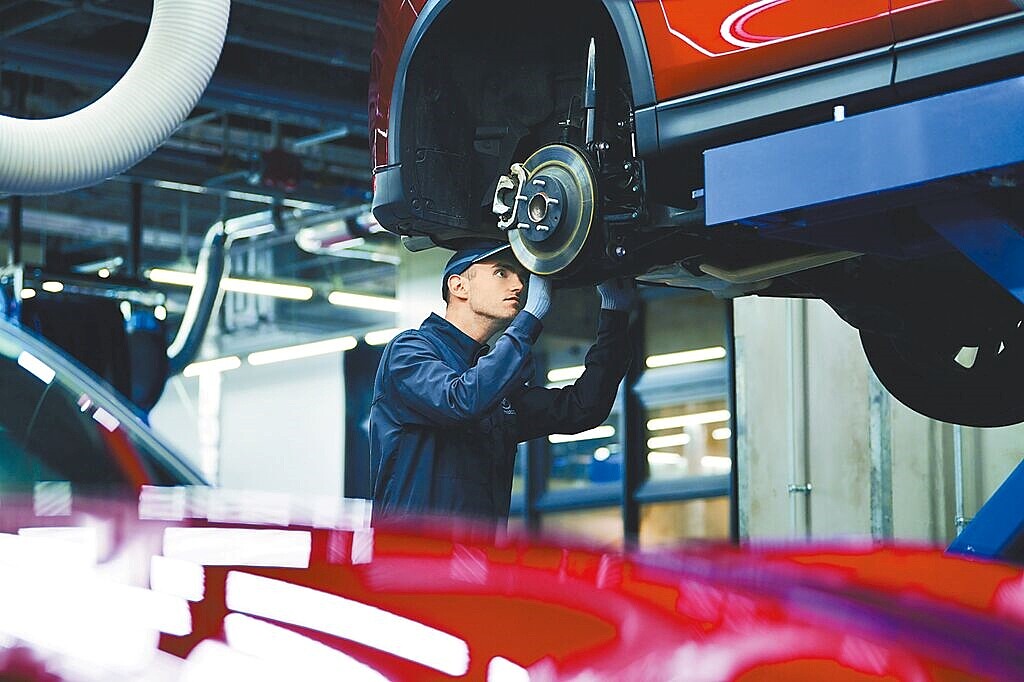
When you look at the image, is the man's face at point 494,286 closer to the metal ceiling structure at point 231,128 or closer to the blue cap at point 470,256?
the blue cap at point 470,256

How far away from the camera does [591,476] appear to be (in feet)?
36.9

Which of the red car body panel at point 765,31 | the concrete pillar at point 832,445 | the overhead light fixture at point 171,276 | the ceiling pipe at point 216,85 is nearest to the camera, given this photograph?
the red car body panel at point 765,31

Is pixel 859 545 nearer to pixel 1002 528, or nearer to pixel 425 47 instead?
pixel 1002 528

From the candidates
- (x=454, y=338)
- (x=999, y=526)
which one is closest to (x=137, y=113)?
(x=454, y=338)

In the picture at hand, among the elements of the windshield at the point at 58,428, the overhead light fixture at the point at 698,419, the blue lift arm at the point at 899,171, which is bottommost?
the windshield at the point at 58,428

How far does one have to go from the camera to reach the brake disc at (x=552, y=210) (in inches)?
147

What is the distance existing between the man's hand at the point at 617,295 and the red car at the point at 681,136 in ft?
0.36

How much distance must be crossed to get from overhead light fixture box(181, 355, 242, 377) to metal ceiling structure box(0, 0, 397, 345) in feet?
7.63

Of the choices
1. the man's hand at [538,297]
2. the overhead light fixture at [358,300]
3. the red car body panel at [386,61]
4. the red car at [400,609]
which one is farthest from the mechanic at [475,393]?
the overhead light fixture at [358,300]

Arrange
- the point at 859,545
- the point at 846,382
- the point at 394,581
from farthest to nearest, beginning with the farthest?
the point at 846,382, the point at 859,545, the point at 394,581

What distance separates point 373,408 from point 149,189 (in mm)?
12000

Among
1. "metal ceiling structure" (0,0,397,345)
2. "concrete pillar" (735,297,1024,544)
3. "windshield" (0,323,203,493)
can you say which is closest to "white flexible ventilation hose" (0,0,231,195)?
"windshield" (0,323,203,493)

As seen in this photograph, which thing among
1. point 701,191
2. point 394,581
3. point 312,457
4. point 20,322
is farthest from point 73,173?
point 312,457

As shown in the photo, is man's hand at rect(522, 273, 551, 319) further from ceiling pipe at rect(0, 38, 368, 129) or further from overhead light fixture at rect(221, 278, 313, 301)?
overhead light fixture at rect(221, 278, 313, 301)
